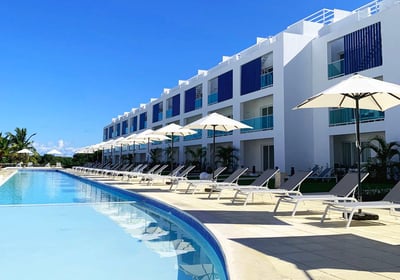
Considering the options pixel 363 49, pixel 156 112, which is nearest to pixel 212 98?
pixel 363 49

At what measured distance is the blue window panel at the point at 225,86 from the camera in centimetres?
2722

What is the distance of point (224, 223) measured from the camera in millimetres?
7059

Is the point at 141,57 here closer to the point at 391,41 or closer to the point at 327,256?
the point at 391,41

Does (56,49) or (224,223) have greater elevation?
(56,49)

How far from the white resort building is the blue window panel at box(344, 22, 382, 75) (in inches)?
1.8

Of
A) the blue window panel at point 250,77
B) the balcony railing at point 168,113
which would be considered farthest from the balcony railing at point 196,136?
the blue window panel at point 250,77

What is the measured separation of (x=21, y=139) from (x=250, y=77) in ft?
124

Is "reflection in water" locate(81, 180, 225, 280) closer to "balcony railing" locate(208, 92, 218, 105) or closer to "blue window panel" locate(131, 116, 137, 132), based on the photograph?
"balcony railing" locate(208, 92, 218, 105)

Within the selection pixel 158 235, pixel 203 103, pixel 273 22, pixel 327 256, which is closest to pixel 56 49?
pixel 203 103

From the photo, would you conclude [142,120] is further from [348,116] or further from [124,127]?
[348,116]

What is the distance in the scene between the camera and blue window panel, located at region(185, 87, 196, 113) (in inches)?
1314

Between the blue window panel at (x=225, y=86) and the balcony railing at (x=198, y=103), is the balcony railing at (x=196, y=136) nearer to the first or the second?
the balcony railing at (x=198, y=103)

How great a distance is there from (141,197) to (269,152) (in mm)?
14550

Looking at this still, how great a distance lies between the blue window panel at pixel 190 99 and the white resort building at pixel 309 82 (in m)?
4.78
